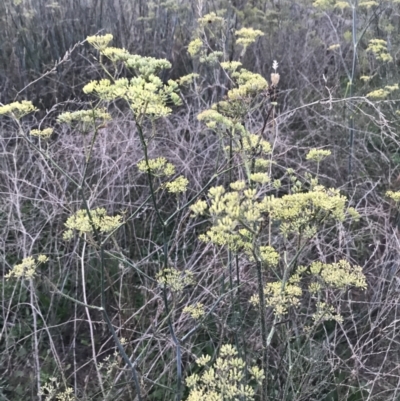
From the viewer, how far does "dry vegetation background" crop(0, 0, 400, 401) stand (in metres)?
2.10

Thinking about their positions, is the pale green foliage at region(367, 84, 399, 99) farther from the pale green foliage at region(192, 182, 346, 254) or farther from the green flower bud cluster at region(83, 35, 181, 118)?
the green flower bud cluster at region(83, 35, 181, 118)

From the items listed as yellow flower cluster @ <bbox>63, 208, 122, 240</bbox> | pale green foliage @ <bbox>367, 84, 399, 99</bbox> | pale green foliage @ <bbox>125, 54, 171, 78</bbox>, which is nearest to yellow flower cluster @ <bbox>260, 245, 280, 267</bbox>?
yellow flower cluster @ <bbox>63, 208, 122, 240</bbox>

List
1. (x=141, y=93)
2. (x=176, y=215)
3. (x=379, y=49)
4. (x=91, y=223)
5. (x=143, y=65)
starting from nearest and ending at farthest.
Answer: (x=141, y=93) → (x=143, y=65) → (x=91, y=223) → (x=176, y=215) → (x=379, y=49)

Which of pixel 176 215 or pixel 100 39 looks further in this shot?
pixel 176 215

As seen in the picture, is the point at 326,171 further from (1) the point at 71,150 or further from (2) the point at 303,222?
(2) the point at 303,222

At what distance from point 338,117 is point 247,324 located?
1795 millimetres

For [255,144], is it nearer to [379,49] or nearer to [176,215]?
[176,215]

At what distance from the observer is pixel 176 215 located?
272cm

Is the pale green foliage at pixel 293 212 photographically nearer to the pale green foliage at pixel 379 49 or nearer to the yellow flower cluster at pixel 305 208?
the yellow flower cluster at pixel 305 208

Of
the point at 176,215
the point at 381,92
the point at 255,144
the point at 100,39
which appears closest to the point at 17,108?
the point at 100,39

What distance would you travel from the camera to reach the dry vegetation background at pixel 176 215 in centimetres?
210

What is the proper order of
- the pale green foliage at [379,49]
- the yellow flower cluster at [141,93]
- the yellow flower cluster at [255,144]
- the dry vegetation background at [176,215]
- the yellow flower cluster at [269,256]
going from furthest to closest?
the pale green foliage at [379,49] → the dry vegetation background at [176,215] → the yellow flower cluster at [255,144] → the yellow flower cluster at [269,256] → the yellow flower cluster at [141,93]

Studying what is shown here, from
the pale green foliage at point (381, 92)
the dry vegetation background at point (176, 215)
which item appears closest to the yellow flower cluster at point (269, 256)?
the dry vegetation background at point (176, 215)

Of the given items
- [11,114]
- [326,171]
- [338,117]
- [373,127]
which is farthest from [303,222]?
[373,127]
